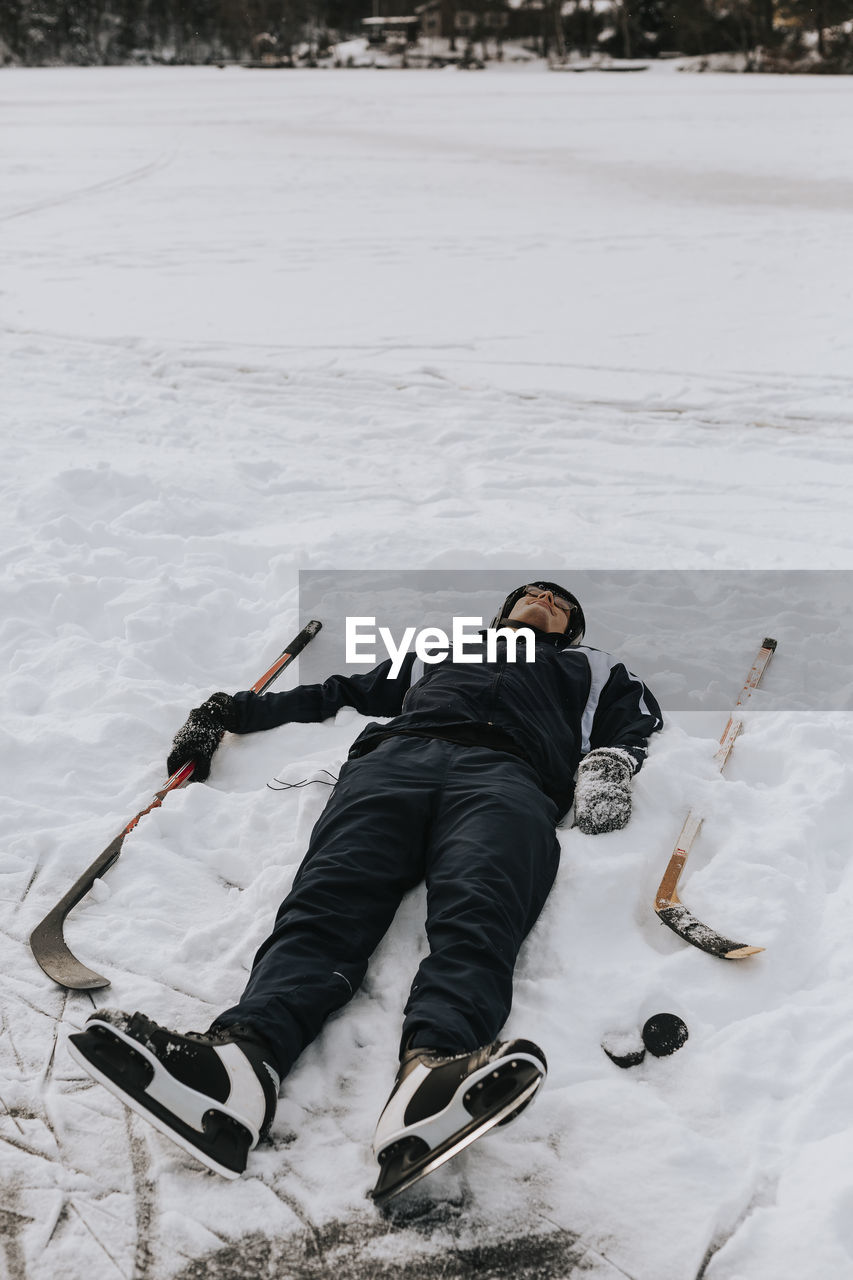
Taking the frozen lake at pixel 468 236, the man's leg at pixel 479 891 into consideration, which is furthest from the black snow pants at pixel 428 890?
the frozen lake at pixel 468 236

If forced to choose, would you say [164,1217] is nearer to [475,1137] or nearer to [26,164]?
[475,1137]

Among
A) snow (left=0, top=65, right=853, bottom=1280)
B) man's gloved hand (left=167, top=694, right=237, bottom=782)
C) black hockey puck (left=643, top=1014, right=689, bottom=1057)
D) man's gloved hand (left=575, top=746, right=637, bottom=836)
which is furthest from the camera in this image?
man's gloved hand (left=167, top=694, right=237, bottom=782)

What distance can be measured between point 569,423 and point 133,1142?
6085 mm

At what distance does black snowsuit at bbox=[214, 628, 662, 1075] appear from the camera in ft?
8.25

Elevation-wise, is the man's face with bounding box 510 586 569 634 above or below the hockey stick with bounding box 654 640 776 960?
above

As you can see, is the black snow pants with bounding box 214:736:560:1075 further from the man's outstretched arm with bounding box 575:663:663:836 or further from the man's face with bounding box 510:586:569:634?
the man's face with bounding box 510:586:569:634

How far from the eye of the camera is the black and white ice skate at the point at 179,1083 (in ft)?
7.08

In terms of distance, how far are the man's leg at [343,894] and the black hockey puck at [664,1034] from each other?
779 mm

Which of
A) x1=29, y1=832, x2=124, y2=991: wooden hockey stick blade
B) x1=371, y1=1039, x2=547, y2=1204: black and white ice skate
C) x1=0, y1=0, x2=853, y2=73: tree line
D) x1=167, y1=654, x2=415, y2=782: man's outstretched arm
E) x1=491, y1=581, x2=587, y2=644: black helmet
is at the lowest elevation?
x1=29, y1=832, x2=124, y2=991: wooden hockey stick blade

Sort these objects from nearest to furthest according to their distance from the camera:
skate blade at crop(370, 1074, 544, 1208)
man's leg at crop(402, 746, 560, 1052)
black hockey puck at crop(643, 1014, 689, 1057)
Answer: skate blade at crop(370, 1074, 544, 1208), man's leg at crop(402, 746, 560, 1052), black hockey puck at crop(643, 1014, 689, 1057)

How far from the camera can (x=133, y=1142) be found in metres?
2.36

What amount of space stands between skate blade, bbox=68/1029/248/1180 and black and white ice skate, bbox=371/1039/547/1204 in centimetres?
37

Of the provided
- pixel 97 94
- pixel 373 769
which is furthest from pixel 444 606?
pixel 97 94

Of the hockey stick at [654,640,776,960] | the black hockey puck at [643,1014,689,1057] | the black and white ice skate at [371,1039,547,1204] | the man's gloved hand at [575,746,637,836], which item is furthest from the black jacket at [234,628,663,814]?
the black and white ice skate at [371,1039,547,1204]
